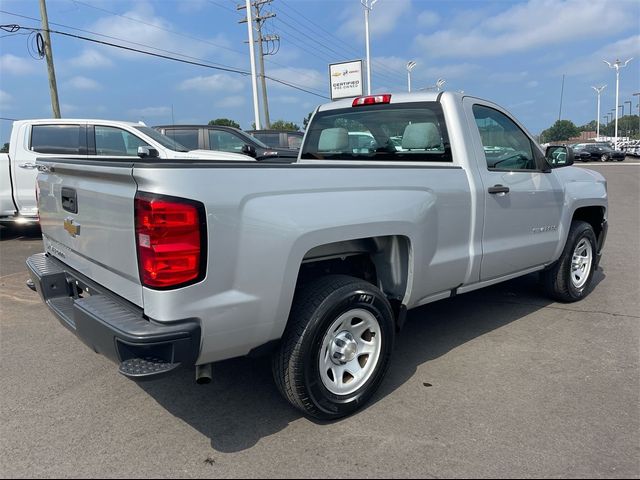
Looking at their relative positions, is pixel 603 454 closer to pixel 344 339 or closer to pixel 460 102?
pixel 344 339

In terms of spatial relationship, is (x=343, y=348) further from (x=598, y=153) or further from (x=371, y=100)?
(x=598, y=153)

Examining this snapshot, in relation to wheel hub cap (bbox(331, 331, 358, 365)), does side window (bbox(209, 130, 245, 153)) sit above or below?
above

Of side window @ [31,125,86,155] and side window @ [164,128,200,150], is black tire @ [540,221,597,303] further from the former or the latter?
side window @ [164,128,200,150]

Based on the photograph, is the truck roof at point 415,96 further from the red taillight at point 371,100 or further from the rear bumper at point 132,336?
the rear bumper at point 132,336

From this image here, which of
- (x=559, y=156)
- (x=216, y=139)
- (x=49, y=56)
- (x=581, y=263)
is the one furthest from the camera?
(x=49, y=56)

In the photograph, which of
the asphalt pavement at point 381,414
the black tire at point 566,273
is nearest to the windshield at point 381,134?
the asphalt pavement at point 381,414

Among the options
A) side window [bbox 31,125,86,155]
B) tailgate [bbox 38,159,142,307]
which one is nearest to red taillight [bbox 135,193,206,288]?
tailgate [bbox 38,159,142,307]

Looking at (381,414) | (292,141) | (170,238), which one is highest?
(292,141)

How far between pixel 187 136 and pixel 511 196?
8412 millimetres

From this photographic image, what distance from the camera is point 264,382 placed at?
3.42m

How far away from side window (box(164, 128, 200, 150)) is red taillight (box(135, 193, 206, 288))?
887 centimetres

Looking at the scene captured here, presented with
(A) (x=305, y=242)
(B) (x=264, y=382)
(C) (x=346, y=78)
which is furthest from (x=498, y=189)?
(C) (x=346, y=78)

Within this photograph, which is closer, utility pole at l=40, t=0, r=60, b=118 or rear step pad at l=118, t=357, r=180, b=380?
rear step pad at l=118, t=357, r=180, b=380

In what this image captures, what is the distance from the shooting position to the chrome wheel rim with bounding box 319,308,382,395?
288cm
